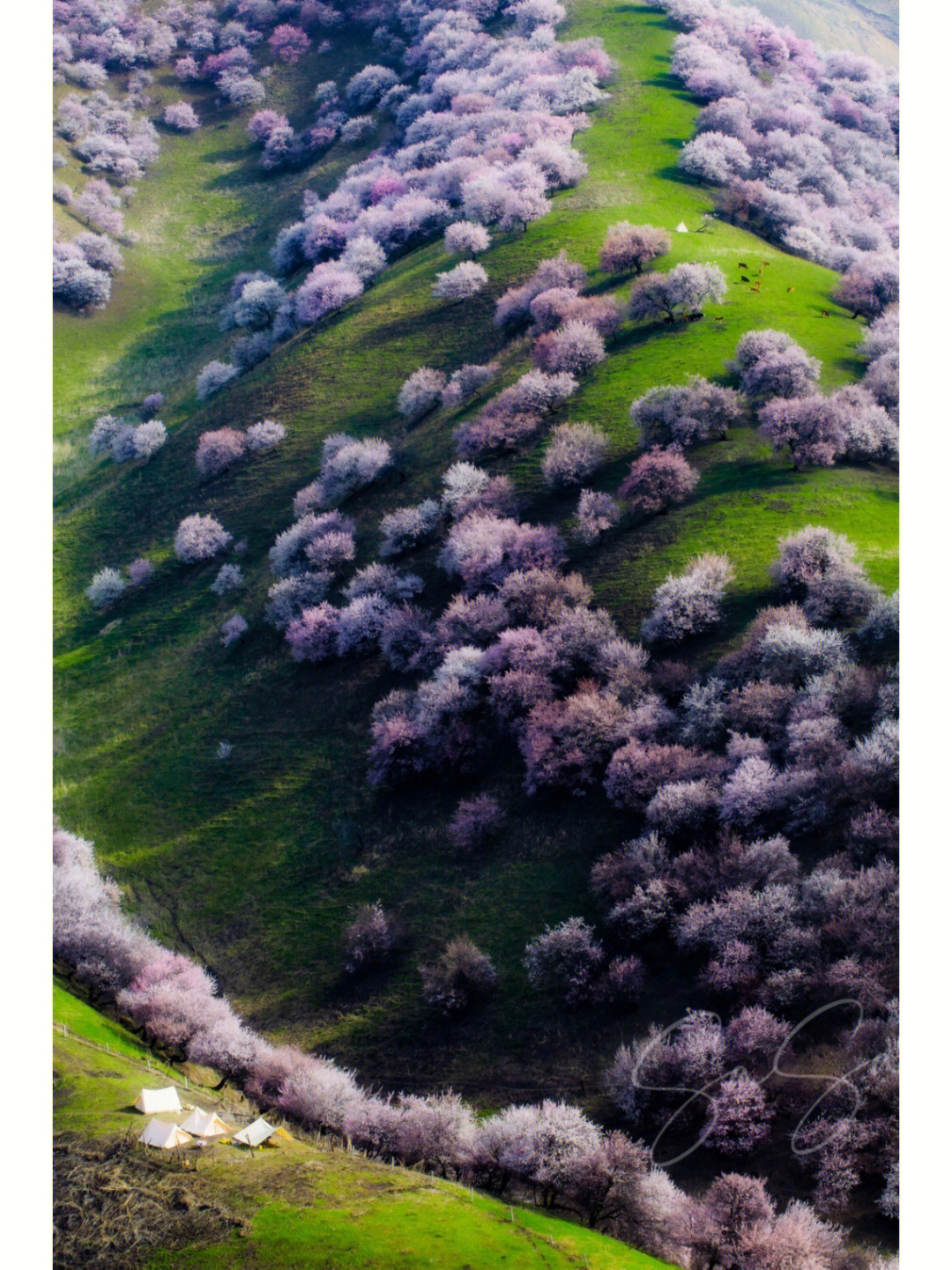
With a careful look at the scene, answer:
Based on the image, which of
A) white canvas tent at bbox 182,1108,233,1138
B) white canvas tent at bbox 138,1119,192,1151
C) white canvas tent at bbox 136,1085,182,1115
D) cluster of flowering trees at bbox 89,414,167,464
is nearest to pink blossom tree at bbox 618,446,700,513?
white canvas tent at bbox 182,1108,233,1138

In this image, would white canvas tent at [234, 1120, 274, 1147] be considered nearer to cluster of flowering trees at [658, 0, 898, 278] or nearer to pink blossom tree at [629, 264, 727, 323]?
pink blossom tree at [629, 264, 727, 323]

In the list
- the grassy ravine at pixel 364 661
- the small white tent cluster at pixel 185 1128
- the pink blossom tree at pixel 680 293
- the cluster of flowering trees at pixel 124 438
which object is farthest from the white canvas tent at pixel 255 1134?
the cluster of flowering trees at pixel 124 438

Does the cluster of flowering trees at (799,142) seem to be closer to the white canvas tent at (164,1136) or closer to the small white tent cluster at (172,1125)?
the small white tent cluster at (172,1125)

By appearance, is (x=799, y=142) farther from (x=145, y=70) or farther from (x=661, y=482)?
(x=145, y=70)

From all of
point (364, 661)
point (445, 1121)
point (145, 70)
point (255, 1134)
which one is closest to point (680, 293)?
point (364, 661)

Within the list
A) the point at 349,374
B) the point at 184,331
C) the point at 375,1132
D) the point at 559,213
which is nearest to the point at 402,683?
the point at 375,1132

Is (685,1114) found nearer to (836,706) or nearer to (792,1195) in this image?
(792,1195)

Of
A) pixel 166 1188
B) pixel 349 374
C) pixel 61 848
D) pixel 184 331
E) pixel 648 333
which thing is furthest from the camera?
pixel 184 331
